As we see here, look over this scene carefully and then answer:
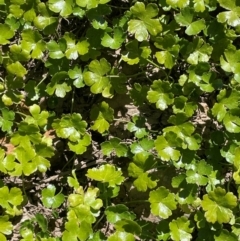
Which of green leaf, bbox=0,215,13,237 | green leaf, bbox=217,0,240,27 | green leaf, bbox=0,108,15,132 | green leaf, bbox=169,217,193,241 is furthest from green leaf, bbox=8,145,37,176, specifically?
green leaf, bbox=217,0,240,27

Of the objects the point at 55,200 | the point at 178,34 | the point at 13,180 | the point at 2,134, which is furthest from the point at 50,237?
the point at 178,34

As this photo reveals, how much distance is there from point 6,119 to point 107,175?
0.53 m

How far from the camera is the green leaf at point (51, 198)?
2.59 meters

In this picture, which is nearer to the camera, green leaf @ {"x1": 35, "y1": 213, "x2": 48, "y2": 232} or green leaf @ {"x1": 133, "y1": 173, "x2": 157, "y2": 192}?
green leaf @ {"x1": 133, "y1": 173, "x2": 157, "y2": 192}

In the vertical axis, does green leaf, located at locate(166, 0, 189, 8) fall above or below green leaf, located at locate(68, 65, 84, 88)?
above

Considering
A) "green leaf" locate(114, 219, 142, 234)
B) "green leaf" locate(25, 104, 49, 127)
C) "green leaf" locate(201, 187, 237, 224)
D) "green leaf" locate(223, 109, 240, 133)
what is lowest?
"green leaf" locate(114, 219, 142, 234)

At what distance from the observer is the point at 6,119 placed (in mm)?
2562

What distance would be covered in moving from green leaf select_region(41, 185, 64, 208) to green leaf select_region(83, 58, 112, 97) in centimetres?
51

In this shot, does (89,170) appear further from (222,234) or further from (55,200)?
(222,234)

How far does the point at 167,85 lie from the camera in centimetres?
246

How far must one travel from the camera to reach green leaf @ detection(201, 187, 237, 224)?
7.88 ft

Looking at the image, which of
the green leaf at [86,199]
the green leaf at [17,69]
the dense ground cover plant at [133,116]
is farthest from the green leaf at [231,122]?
the green leaf at [17,69]

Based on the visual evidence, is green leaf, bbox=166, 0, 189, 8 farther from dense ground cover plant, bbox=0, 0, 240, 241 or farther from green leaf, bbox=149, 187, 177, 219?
green leaf, bbox=149, 187, 177, 219

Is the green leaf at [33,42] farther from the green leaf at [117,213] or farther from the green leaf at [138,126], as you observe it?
the green leaf at [117,213]
